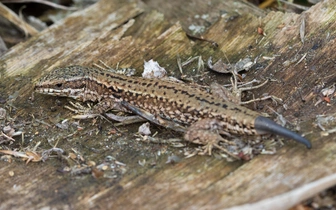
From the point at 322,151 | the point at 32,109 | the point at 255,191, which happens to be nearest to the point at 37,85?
the point at 32,109

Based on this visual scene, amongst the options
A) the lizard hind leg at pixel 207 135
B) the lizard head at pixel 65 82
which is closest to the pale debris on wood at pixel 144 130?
the lizard hind leg at pixel 207 135

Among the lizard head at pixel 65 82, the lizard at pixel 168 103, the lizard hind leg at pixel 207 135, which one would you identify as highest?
the lizard head at pixel 65 82

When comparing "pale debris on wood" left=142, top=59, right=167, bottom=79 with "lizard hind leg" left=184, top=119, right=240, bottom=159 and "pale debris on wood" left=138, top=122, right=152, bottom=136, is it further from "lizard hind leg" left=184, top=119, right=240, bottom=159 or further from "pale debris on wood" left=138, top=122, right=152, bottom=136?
"lizard hind leg" left=184, top=119, right=240, bottom=159

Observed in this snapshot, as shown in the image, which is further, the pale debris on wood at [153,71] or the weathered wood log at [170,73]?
the pale debris on wood at [153,71]

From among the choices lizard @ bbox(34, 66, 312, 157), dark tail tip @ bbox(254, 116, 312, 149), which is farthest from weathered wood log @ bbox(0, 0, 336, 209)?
lizard @ bbox(34, 66, 312, 157)

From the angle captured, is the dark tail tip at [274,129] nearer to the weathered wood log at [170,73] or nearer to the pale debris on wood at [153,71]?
the weathered wood log at [170,73]

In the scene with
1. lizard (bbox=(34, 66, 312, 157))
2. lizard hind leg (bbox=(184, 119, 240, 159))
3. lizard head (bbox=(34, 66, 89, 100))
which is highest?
lizard head (bbox=(34, 66, 89, 100))

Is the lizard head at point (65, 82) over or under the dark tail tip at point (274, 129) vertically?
over

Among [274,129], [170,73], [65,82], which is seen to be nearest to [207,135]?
[274,129]
